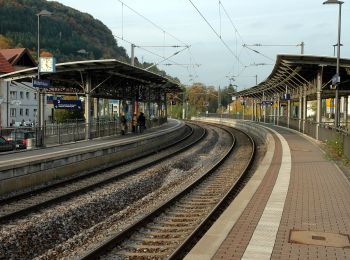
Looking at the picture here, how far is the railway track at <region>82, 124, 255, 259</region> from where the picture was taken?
24.7ft

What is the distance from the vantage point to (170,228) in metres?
9.37

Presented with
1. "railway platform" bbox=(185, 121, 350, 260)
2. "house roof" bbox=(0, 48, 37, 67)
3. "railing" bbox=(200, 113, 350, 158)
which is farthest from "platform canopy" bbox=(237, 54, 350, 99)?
"house roof" bbox=(0, 48, 37, 67)

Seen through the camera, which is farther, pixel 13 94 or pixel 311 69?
pixel 13 94

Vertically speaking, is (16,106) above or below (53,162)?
above

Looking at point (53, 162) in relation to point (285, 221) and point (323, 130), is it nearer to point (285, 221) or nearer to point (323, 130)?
point (285, 221)

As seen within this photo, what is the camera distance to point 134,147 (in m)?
25.0

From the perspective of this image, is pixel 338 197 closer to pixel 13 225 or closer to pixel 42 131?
pixel 13 225

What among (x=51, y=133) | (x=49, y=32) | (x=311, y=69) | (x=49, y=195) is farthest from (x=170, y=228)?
(x=49, y=32)

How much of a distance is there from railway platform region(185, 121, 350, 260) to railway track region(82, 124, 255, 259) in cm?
62

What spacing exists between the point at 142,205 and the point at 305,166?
6.77 m

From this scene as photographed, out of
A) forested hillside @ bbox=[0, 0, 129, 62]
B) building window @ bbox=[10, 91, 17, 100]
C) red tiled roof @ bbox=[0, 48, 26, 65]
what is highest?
forested hillside @ bbox=[0, 0, 129, 62]

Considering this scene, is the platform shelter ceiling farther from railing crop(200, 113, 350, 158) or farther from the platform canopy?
railing crop(200, 113, 350, 158)

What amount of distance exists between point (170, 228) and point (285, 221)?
2.19m

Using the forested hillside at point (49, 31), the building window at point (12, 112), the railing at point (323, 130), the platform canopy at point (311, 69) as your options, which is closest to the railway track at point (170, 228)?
the railing at point (323, 130)
